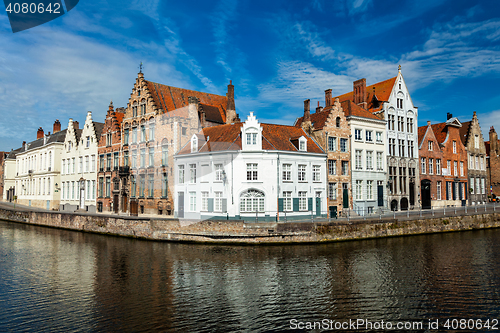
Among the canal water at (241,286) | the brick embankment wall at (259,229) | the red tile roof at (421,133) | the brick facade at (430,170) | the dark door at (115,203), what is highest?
the red tile roof at (421,133)

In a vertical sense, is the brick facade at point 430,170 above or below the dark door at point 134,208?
above

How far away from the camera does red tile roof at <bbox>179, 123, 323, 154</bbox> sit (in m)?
31.5

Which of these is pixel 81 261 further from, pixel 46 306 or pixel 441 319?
pixel 441 319

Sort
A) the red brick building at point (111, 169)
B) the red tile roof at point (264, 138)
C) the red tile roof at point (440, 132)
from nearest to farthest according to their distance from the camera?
the red tile roof at point (264, 138) < the red brick building at point (111, 169) < the red tile roof at point (440, 132)

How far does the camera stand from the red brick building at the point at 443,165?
4431 cm

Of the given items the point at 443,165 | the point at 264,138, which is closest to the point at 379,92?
the point at 443,165

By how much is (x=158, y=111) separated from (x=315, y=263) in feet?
82.6

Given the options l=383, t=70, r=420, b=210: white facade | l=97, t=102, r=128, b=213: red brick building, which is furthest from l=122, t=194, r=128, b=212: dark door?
l=383, t=70, r=420, b=210: white facade

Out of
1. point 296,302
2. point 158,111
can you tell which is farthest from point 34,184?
point 296,302

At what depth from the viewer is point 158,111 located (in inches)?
1496

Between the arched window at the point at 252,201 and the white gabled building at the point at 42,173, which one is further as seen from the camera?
the white gabled building at the point at 42,173

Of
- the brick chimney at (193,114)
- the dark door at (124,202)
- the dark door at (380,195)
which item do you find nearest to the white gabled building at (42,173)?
the dark door at (124,202)

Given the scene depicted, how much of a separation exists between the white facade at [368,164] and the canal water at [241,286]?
40.5 feet

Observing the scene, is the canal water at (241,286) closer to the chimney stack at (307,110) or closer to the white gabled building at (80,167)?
the chimney stack at (307,110)
